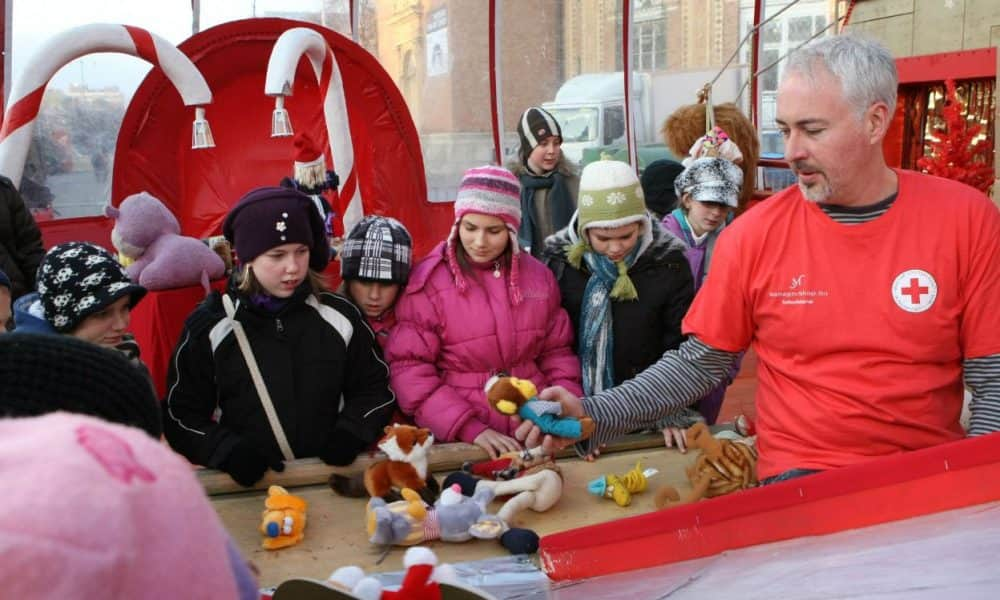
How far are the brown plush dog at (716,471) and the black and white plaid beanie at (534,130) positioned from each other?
3.58m

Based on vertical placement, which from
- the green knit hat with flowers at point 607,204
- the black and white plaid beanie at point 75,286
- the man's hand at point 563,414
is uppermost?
the green knit hat with flowers at point 607,204

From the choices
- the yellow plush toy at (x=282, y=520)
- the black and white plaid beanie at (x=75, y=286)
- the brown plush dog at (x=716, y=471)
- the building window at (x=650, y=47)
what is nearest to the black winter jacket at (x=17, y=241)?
the black and white plaid beanie at (x=75, y=286)

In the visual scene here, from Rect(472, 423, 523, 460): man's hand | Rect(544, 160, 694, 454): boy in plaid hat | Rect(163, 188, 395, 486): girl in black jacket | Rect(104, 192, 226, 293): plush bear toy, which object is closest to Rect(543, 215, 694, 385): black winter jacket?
A: Rect(544, 160, 694, 454): boy in plaid hat

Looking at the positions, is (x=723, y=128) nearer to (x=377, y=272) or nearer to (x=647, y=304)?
(x=647, y=304)

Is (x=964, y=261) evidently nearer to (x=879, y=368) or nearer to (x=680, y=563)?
(x=879, y=368)

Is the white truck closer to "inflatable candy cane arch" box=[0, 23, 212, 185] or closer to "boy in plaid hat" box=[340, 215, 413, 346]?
"inflatable candy cane arch" box=[0, 23, 212, 185]

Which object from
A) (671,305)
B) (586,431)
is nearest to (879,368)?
(586,431)

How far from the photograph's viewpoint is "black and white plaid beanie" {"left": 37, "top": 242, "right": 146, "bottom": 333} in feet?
9.37

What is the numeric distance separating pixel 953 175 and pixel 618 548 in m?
8.31

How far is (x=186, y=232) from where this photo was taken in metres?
6.05

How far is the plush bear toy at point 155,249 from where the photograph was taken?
171 inches

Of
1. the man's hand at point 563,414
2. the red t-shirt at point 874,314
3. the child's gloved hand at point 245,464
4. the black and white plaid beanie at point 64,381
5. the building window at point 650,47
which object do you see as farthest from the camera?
the building window at point 650,47

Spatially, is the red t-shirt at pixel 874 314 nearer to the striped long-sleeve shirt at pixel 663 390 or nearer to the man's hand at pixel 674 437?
the striped long-sleeve shirt at pixel 663 390

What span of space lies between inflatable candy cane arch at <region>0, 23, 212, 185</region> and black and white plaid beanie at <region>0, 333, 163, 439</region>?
155 inches
